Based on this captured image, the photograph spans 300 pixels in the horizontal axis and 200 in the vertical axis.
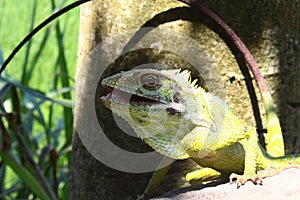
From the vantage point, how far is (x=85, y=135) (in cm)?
193

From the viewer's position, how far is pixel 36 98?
3.05 m

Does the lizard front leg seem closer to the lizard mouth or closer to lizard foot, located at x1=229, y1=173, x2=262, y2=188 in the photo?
lizard foot, located at x1=229, y1=173, x2=262, y2=188

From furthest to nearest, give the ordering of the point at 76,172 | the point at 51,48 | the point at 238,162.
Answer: the point at 51,48 → the point at 76,172 → the point at 238,162

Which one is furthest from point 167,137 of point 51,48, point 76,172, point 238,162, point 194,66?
point 51,48

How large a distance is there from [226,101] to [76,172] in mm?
494

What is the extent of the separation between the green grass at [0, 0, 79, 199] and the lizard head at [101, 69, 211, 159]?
2.20 ft

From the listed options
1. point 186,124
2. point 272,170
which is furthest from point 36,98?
point 272,170

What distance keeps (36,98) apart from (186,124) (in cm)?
158

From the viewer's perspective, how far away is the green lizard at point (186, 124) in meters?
1.50

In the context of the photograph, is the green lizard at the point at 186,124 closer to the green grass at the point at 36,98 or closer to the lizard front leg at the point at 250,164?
the lizard front leg at the point at 250,164

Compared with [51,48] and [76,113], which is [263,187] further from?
[51,48]

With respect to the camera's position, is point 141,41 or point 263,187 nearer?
point 263,187

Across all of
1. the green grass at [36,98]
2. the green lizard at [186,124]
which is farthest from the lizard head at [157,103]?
the green grass at [36,98]

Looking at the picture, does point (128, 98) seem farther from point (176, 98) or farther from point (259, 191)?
point (259, 191)
